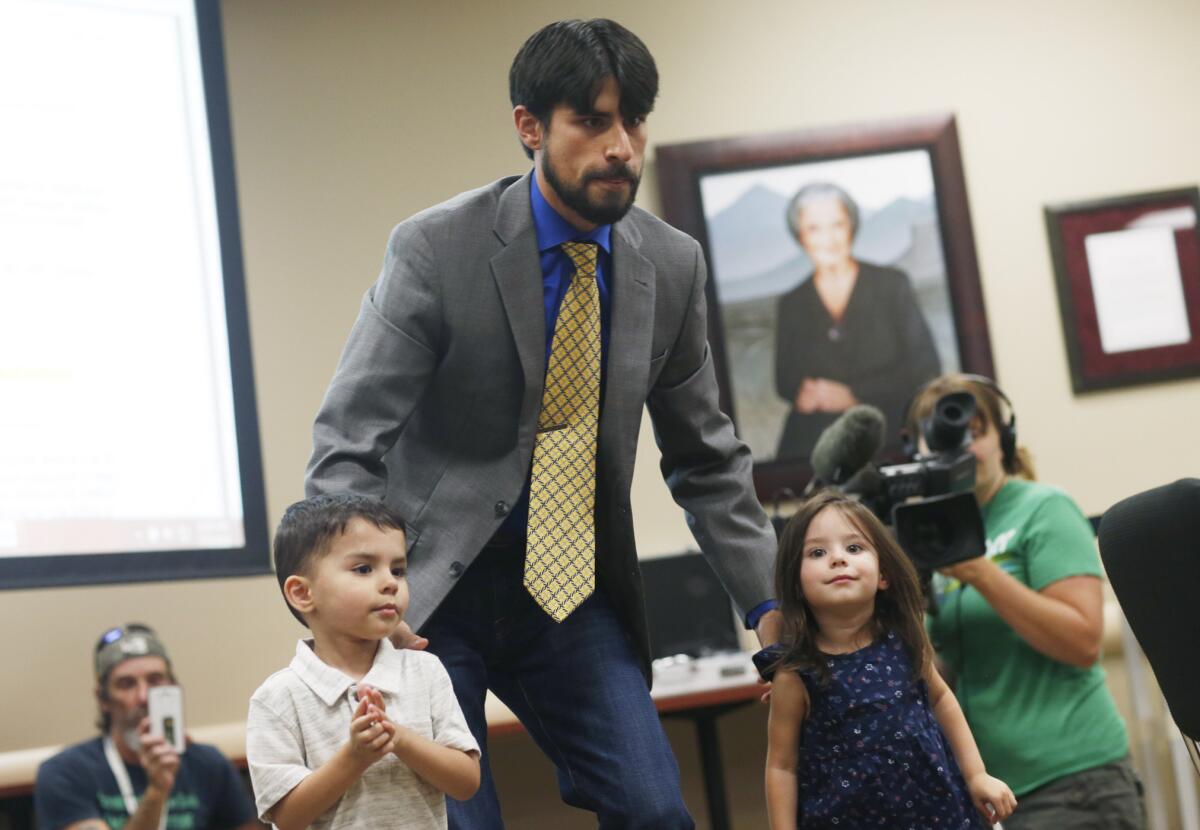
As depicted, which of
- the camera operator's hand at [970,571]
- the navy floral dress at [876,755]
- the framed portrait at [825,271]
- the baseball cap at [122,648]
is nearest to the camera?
the navy floral dress at [876,755]

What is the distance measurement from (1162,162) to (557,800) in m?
2.46

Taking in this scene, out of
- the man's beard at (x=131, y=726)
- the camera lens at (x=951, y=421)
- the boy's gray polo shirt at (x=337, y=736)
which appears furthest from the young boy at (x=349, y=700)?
the man's beard at (x=131, y=726)

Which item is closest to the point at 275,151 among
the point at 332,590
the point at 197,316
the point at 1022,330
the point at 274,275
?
the point at 274,275

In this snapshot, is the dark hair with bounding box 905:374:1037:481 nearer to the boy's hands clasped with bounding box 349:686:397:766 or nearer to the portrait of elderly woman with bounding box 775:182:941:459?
the portrait of elderly woman with bounding box 775:182:941:459

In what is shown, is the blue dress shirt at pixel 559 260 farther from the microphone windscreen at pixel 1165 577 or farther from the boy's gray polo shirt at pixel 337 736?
the microphone windscreen at pixel 1165 577

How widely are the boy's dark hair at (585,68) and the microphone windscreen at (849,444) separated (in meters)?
0.82

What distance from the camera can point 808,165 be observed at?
12.9 ft

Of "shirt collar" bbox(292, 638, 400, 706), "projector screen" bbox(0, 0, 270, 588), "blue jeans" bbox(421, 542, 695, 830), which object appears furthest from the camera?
"projector screen" bbox(0, 0, 270, 588)

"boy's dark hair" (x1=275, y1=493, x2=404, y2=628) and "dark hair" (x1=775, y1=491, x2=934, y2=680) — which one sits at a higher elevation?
"boy's dark hair" (x1=275, y1=493, x2=404, y2=628)

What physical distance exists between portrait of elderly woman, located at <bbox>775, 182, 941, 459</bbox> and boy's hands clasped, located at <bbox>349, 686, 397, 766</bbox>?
2536 mm

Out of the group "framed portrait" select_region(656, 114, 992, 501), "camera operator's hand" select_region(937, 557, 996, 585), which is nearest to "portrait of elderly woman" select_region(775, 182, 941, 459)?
"framed portrait" select_region(656, 114, 992, 501)

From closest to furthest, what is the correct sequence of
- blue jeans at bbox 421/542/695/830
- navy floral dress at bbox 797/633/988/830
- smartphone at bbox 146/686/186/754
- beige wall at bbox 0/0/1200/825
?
blue jeans at bbox 421/542/695/830
navy floral dress at bbox 797/633/988/830
smartphone at bbox 146/686/186/754
beige wall at bbox 0/0/1200/825

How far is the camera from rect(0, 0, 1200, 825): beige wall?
3.70m

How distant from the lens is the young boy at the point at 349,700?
1423 millimetres
